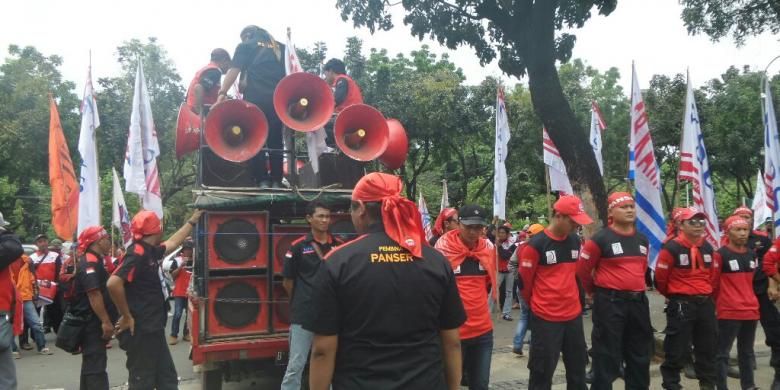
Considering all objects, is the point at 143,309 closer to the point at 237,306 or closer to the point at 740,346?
the point at 237,306

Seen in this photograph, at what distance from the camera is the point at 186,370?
799 centimetres

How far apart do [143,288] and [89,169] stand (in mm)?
4099

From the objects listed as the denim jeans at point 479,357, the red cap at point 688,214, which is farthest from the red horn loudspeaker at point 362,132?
the red cap at point 688,214

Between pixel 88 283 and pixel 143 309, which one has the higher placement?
pixel 88 283

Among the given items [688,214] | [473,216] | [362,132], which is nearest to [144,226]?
[362,132]

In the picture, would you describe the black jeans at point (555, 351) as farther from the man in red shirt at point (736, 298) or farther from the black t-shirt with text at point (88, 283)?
the black t-shirt with text at point (88, 283)

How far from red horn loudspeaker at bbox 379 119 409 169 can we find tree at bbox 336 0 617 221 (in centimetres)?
280

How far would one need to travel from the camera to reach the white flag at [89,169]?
25.7ft

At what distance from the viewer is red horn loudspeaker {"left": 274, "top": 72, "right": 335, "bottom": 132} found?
581 centimetres

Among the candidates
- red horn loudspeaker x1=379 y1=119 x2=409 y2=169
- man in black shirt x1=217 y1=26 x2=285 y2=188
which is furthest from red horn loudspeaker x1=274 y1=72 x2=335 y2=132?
red horn loudspeaker x1=379 y1=119 x2=409 y2=169

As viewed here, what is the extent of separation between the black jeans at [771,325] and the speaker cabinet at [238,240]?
494cm

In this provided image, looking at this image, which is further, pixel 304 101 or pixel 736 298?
pixel 304 101

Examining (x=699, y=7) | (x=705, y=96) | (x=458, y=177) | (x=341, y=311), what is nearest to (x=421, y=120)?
(x=458, y=177)

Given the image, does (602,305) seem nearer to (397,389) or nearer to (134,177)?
(397,389)
